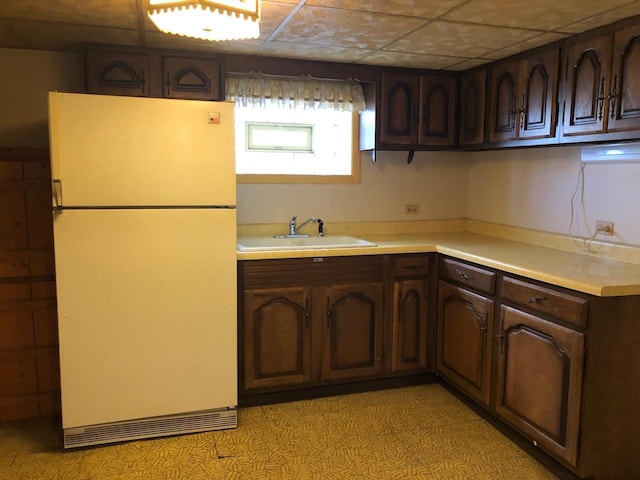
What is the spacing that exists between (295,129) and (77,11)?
62.6 inches

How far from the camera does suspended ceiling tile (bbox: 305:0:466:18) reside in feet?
7.04

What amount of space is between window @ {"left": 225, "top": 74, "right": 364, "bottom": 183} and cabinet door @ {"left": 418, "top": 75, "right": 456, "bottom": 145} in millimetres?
418

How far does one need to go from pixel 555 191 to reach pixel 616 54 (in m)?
0.96

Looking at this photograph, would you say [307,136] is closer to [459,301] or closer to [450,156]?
[450,156]

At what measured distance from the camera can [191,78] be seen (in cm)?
297

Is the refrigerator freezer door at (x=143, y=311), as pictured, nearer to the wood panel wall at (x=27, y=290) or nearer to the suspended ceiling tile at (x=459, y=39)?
the wood panel wall at (x=27, y=290)

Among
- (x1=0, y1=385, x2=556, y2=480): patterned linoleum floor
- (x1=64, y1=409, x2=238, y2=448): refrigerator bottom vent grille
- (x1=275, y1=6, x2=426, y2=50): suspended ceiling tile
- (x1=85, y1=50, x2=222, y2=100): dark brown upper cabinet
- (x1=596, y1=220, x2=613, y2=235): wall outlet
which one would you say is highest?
(x1=275, y1=6, x2=426, y2=50): suspended ceiling tile

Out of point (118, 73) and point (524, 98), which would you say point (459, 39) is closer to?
point (524, 98)

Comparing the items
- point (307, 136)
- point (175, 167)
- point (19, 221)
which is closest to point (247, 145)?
point (307, 136)

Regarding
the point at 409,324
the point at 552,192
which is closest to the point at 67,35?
the point at 409,324

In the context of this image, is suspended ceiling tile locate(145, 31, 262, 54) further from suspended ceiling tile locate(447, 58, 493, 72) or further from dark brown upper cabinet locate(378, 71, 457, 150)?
suspended ceiling tile locate(447, 58, 493, 72)

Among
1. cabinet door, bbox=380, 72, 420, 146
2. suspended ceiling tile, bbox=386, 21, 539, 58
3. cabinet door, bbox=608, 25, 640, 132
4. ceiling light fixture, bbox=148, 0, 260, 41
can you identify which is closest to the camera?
ceiling light fixture, bbox=148, 0, 260, 41

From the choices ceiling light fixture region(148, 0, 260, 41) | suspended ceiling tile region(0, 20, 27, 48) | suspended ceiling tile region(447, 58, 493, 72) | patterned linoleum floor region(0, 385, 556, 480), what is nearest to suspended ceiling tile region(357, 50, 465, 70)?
suspended ceiling tile region(447, 58, 493, 72)

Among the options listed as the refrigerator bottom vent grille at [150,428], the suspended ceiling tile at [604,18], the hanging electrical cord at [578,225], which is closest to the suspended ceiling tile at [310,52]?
the suspended ceiling tile at [604,18]
